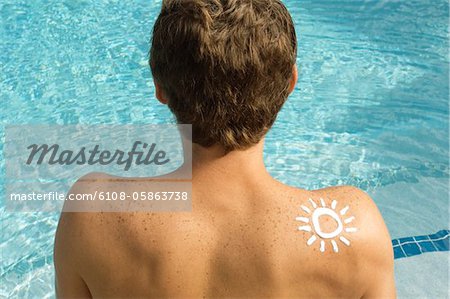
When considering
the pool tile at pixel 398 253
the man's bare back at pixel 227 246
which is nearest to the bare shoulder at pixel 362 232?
the man's bare back at pixel 227 246

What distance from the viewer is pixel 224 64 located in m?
1.30

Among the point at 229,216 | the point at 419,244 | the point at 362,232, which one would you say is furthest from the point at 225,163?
the point at 419,244

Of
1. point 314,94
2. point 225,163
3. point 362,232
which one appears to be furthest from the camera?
point 314,94

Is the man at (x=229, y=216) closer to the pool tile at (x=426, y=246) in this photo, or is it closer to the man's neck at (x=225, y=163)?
the man's neck at (x=225, y=163)

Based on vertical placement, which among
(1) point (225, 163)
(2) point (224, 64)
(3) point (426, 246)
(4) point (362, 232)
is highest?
(2) point (224, 64)

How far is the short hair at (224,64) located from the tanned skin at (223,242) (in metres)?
0.07

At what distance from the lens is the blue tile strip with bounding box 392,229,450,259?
331 cm

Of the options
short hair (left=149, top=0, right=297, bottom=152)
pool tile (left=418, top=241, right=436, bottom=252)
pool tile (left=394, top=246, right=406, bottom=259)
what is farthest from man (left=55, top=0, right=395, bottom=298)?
pool tile (left=418, top=241, right=436, bottom=252)

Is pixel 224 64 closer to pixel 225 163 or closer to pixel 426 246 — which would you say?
pixel 225 163

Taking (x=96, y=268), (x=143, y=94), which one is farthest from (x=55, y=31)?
(x=96, y=268)

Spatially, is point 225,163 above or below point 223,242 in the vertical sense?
above

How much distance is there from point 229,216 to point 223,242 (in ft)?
0.22

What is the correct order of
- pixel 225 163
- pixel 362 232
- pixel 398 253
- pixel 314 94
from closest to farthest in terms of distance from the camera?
pixel 225 163 < pixel 362 232 < pixel 398 253 < pixel 314 94

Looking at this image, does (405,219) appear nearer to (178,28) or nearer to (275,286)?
(275,286)
